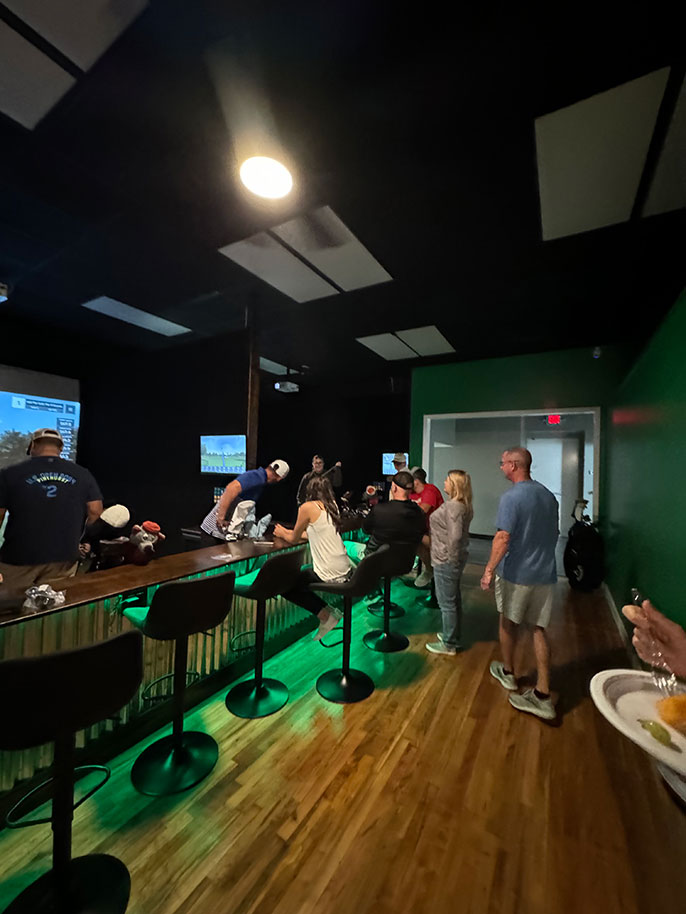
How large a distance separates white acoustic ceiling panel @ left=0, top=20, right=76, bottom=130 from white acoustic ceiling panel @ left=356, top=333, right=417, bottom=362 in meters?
3.60

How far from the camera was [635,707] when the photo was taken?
0.95m

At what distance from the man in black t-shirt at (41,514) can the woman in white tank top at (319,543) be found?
4.61ft

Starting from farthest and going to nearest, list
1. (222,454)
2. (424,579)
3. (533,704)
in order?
(424,579), (222,454), (533,704)

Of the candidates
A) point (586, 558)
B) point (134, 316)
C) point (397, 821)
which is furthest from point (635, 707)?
point (134, 316)

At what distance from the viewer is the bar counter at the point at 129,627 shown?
1457mm

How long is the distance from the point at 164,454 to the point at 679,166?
17.6 feet

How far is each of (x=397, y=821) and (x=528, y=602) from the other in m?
1.39

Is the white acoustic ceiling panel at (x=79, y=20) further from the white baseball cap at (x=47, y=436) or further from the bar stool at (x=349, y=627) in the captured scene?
the bar stool at (x=349, y=627)

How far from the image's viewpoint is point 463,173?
6.11 ft

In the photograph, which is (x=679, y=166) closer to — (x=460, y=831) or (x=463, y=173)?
(x=463, y=173)

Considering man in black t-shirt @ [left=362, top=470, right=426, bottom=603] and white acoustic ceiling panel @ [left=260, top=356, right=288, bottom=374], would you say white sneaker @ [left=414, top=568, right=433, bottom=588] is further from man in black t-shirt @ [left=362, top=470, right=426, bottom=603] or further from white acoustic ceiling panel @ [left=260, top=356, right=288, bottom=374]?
white acoustic ceiling panel @ [left=260, top=356, right=288, bottom=374]

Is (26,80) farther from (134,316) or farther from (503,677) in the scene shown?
(503,677)

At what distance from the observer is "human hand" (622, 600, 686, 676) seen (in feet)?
3.37

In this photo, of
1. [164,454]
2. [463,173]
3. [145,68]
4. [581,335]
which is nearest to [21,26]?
[145,68]
